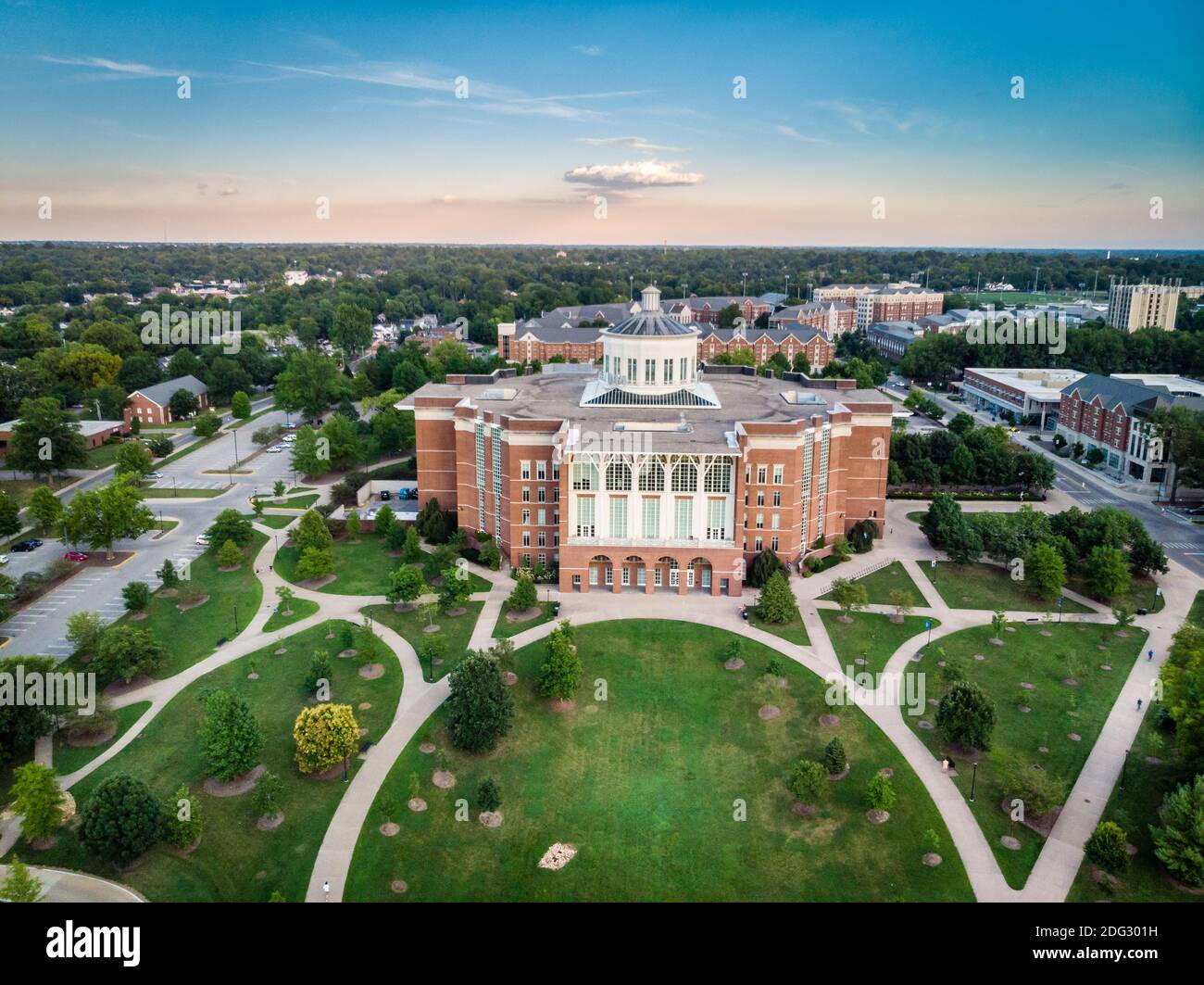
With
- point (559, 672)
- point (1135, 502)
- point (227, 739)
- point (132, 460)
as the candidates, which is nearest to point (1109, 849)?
point (559, 672)

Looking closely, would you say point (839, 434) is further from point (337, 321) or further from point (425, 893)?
point (337, 321)

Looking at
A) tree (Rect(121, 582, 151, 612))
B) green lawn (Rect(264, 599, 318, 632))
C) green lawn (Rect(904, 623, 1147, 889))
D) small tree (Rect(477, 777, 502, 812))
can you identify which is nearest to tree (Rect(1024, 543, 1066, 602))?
green lawn (Rect(904, 623, 1147, 889))

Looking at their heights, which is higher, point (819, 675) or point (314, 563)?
point (314, 563)

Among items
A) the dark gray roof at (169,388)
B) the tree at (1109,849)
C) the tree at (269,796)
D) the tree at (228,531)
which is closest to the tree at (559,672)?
the tree at (269,796)

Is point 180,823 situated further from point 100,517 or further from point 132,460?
point 132,460

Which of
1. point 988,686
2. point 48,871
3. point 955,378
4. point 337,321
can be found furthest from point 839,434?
point 337,321

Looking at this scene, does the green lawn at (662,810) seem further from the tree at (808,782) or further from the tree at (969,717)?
the tree at (969,717)
